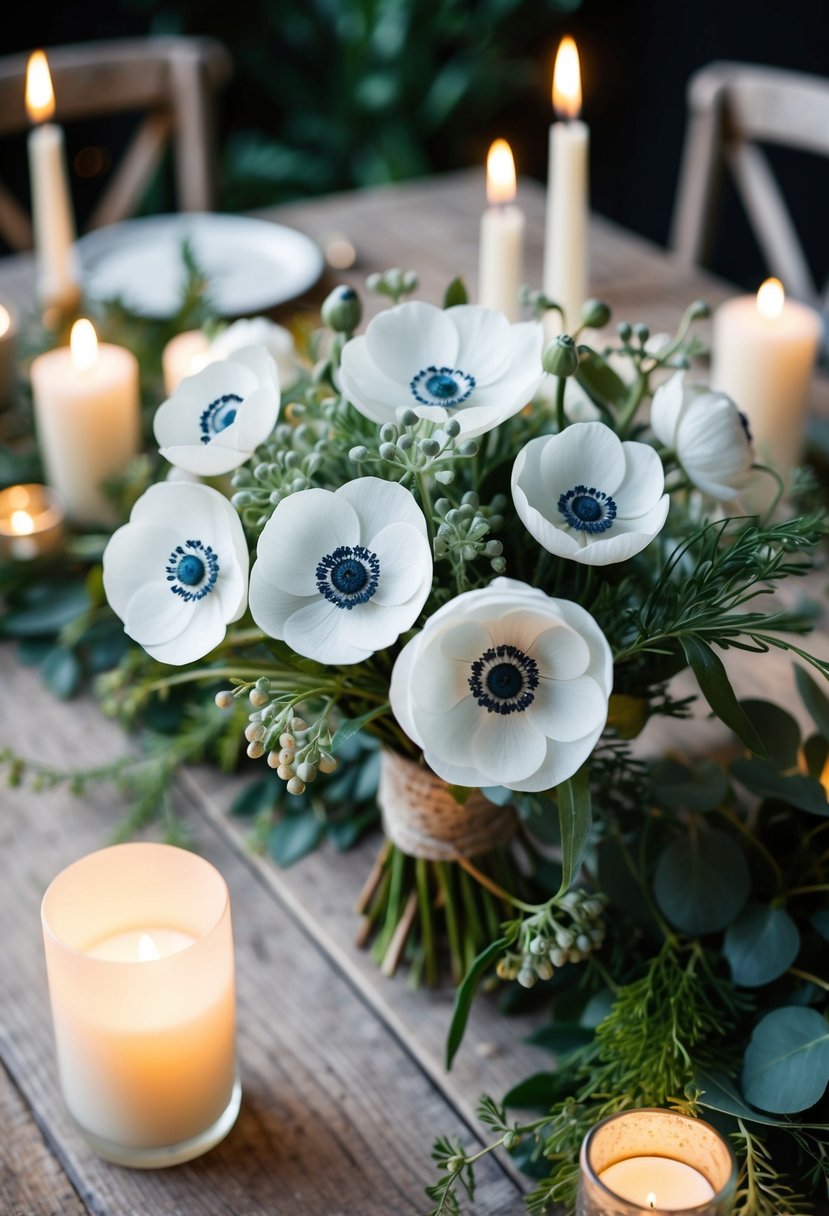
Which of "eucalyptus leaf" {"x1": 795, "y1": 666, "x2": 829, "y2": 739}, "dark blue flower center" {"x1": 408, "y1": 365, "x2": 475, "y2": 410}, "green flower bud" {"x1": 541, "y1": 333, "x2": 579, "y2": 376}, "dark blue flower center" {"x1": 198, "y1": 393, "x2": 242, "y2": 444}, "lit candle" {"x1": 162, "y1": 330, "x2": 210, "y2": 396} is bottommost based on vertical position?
"lit candle" {"x1": 162, "y1": 330, "x2": 210, "y2": 396}

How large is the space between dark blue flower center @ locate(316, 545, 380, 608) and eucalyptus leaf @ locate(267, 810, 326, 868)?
33 centimetres

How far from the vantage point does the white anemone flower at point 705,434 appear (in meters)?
0.64

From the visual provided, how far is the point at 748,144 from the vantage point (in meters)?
1.79

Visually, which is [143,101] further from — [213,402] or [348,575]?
[348,575]

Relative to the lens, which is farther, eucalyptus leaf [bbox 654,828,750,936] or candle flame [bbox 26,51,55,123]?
candle flame [bbox 26,51,55,123]

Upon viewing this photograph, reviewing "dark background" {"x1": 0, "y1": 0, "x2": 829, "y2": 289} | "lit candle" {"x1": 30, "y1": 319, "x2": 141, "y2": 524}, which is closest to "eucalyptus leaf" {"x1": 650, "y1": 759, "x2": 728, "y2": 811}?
"lit candle" {"x1": 30, "y1": 319, "x2": 141, "y2": 524}

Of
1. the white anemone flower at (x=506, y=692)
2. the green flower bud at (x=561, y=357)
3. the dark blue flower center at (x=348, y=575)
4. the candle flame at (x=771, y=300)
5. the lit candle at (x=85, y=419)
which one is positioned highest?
the green flower bud at (x=561, y=357)

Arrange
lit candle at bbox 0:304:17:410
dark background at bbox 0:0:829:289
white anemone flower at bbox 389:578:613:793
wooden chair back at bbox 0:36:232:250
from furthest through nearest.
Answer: dark background at bbox 0:0:829:289
wooden chair back at bbox 0:36:232:250
lit candle at bbox 0:304:17:410
white anemone flower at bbox 389:578:613:793

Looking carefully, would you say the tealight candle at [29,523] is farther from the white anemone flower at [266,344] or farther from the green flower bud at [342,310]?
the green flower bud at [342,310]

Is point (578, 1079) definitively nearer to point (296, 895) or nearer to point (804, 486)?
point (296, 895)

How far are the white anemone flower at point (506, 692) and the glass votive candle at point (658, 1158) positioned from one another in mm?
150

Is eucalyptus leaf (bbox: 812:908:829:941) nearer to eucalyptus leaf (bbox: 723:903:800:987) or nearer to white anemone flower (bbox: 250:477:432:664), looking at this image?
eucalyptus leaf (bbox: 723:903:800:987)

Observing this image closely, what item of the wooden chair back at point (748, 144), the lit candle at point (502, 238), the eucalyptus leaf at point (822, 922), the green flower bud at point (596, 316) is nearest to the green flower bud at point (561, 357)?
the green flower bud at point (596, 316)

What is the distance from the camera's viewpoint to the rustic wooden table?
0.65 m
